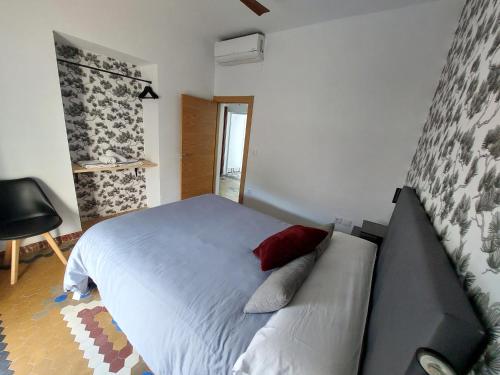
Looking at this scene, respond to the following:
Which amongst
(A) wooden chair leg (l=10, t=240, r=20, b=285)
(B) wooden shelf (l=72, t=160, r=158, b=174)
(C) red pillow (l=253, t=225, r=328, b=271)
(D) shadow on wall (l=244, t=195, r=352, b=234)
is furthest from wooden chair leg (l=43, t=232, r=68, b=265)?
(D) shadow on wall (l=244, t=195, r=352, b=234)

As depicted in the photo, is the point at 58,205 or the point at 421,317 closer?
the point at 421,317

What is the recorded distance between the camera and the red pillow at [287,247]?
1240mm

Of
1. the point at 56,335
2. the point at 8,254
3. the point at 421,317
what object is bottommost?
the point at 56,335

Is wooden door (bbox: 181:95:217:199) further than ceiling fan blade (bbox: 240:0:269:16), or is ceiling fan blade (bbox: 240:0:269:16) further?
wooden door (bbox: 181:95:217:199)

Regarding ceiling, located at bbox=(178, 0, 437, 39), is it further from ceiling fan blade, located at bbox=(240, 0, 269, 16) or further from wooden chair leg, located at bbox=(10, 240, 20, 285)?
wooden chair leg, located at bbox=(10, 240, 20, 285)

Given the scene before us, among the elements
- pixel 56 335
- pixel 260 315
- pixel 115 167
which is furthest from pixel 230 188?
pixel 260 315

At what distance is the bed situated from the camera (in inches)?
21.4

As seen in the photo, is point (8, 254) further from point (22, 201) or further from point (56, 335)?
point (56, 335)

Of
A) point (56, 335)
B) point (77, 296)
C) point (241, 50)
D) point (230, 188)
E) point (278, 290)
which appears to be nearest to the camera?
point (278, 290)

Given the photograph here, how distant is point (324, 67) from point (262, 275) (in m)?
2.54

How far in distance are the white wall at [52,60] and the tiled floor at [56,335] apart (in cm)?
88

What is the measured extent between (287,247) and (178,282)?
0.65 metres

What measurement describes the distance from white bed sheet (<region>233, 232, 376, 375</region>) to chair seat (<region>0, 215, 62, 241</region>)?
6.84ft

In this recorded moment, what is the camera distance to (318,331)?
34.1 inches
